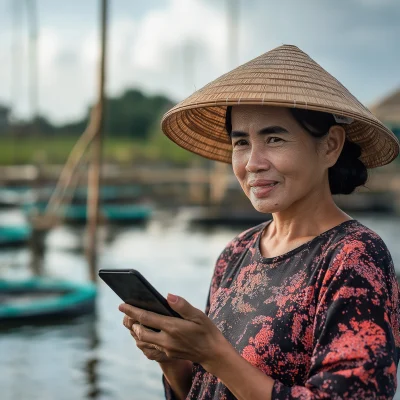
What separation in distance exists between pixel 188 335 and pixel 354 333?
270 mm

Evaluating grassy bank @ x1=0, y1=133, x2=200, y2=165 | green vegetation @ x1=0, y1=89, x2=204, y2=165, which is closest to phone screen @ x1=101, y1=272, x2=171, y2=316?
grassy bank @ x1=0, y1=133, x2=200, y2=165

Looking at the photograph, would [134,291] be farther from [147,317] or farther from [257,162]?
[257,162]

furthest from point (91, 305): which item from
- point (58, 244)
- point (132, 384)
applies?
point (58, 244)

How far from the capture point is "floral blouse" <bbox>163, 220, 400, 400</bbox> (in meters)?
1.09

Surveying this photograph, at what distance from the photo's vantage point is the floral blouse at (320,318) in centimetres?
109

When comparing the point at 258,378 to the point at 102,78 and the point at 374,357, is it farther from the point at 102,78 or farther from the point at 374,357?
the point at 102,78

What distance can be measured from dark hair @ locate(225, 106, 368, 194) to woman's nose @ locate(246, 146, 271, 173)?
9cm

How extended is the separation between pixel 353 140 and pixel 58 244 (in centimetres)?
1354

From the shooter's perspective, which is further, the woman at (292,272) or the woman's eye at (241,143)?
the woman's eye at (241,143)

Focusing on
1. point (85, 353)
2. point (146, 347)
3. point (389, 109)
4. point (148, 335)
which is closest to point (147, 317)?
point (148, 335)

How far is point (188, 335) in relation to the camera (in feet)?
3.82

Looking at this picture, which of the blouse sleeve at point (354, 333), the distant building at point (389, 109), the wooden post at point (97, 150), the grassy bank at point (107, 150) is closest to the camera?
the blouse sleeve at point (354, 333)

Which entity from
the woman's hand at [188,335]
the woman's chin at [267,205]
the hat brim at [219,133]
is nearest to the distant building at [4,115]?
the hat brim at [219,133]

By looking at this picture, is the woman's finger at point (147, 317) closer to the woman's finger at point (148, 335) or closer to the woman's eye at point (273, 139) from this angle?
the woman's finger at point (148, 335)
